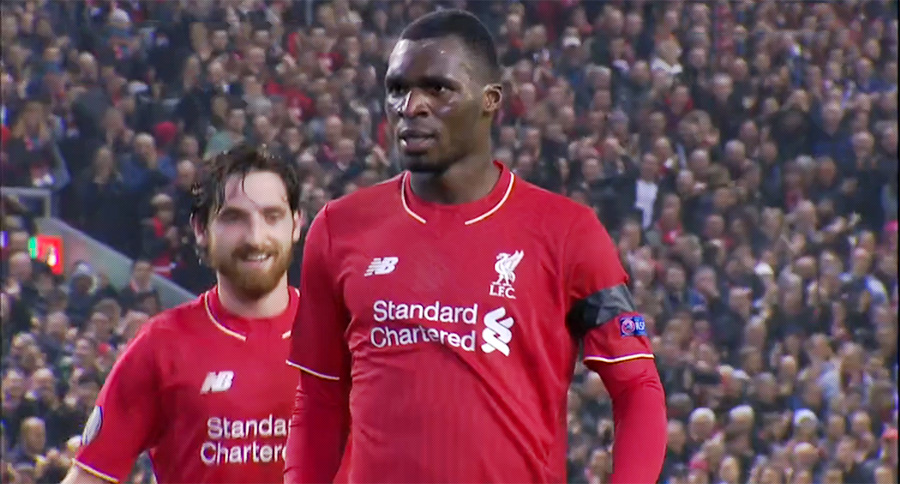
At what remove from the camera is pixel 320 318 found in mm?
2344

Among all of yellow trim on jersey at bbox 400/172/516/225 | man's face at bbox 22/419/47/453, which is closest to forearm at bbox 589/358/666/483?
yellow trim on jersey at bbox 400/172/516/225

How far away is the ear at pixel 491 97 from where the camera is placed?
2.27m

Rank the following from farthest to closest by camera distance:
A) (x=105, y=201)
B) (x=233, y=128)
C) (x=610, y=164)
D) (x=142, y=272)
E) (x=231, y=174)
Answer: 1. (x=610, y=164)
2. (x=233, y=128)
3. (x=105, y=201)
4. (x=142, y=272)
5. (x=231, y=174)

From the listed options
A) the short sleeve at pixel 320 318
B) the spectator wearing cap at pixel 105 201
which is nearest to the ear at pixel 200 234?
the short sleeve at pixel 320 318

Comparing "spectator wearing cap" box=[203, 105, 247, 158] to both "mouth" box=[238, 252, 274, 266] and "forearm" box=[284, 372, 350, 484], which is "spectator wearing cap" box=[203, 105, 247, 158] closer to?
"mouth" box=[238, 252, 274, 266]

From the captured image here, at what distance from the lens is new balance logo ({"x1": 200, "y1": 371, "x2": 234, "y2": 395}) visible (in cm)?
291

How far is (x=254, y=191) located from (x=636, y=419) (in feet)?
3.56

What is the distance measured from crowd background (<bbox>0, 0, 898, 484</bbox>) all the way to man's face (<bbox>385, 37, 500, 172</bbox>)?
16.1 feet

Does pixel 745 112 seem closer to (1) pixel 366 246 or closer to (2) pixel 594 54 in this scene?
(2) pixel 594 54

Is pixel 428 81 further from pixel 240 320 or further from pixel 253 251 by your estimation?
pixel 240 320

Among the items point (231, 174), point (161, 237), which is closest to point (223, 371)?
point (231, 174)

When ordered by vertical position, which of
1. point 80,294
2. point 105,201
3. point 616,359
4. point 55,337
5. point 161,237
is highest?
point 616,359

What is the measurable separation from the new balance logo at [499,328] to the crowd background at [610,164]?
488 centimetres

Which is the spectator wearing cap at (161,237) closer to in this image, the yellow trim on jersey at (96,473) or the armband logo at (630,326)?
the yellow trim on jersey at (96,473)
